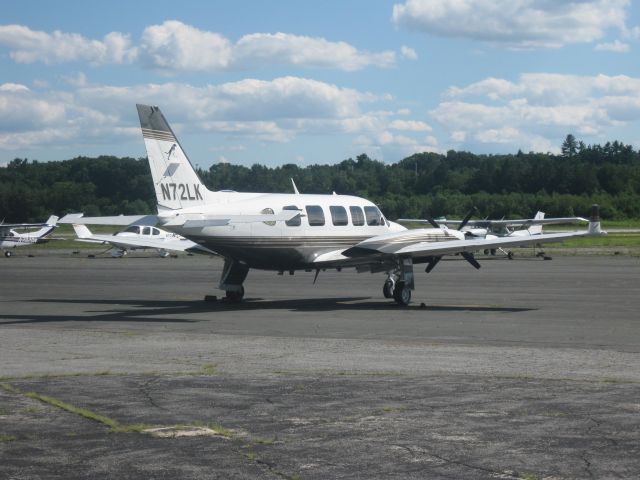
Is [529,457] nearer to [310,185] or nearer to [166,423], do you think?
[166,423]

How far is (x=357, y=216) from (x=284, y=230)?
3.08 m

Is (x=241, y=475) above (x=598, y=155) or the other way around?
the other way around

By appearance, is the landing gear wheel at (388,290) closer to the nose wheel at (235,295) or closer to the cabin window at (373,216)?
the cabin window at (373,216)

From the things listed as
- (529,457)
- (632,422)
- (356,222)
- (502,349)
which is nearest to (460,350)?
(502,349)

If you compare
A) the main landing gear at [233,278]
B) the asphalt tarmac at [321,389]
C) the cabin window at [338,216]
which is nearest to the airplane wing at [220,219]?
the asphalt tarmac at [321,389]

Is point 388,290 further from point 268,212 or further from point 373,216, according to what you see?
point 268,212

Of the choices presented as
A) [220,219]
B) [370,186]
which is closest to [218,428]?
[220,219]

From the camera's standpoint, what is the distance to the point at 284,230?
2550 cm

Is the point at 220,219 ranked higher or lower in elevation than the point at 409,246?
higher

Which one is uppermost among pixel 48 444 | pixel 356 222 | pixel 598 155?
pixel 598 155

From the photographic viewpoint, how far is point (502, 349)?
669 inches

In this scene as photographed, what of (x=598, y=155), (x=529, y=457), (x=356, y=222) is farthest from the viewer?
(x=598, y=155)

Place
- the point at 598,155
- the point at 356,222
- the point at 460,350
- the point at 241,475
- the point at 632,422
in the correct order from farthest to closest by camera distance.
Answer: the point at 598,155
the point at 356,222
the point at 460,350
the point at 632,422
the point at 241,475

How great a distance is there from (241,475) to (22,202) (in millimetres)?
110977
